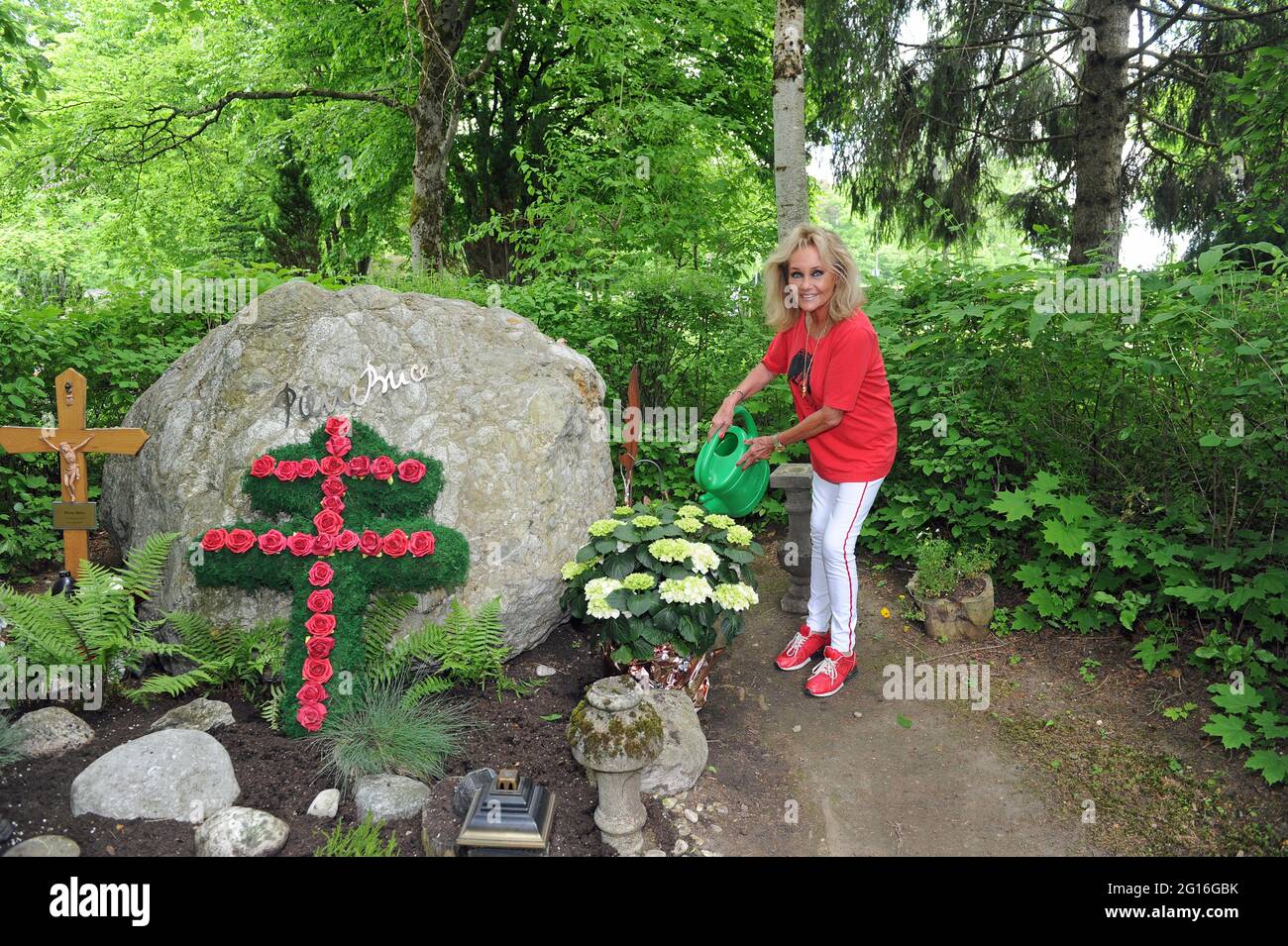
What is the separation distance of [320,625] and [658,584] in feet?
5.29

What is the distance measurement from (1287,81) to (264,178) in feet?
57.5

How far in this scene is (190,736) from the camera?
10.6 feet

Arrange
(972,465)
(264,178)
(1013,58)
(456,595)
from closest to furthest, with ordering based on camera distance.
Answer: (456,595)
(972,465)
(1013,58)
(264,178)

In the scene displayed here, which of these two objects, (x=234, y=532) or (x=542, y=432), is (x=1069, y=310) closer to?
(x=542, y=432)

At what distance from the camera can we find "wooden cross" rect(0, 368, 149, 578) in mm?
4340

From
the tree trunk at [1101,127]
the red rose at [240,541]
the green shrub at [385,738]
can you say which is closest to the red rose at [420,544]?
the green shrub at [385,738]

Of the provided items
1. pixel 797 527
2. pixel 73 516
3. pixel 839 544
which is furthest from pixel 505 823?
pixel 73 516

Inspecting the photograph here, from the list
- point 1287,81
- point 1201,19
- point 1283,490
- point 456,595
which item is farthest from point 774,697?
point 1201,19

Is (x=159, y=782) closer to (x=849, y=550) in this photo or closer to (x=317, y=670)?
(x=317, y=670)

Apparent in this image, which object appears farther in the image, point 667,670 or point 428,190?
point 428,190

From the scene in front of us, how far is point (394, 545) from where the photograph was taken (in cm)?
382

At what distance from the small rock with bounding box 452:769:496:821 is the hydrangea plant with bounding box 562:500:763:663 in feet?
2.90

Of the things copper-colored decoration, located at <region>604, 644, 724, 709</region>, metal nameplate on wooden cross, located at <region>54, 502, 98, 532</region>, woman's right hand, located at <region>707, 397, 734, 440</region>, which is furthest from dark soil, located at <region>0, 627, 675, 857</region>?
woman's right hand, located at <region>707, 397, 734, 440</region>

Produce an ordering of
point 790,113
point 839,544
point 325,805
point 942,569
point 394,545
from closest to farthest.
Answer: point 325,805
point 394,545
point 839,544
point 942,569
point 790,113
